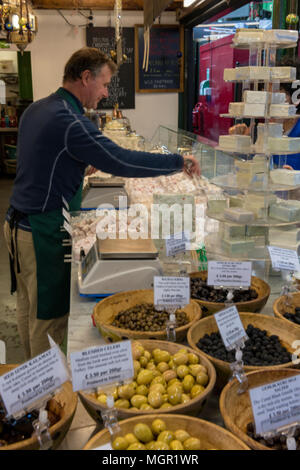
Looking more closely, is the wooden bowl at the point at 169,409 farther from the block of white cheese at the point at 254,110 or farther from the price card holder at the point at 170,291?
the block of white cheese at the point at 254,110

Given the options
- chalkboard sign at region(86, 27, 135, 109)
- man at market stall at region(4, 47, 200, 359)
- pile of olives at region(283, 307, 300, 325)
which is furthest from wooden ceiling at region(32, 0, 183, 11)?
pile of olives at region(283, 307, 300, 325)

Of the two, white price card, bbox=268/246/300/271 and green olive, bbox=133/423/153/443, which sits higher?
white price card, bbox=268/246/300/271

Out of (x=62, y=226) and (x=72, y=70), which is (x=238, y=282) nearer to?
(x=62, y=226)

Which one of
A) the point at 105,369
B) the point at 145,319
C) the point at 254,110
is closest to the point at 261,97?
the point at 254,110

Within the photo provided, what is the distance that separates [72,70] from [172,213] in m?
0.97

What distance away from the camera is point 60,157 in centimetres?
238

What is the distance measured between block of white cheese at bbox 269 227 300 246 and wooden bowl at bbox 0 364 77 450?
1.36m

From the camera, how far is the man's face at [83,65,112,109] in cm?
259

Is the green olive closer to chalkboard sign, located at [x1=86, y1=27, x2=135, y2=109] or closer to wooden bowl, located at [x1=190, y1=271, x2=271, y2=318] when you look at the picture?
wooden bowl, located at [x1=190, y1=271, x2=271, y2=318]

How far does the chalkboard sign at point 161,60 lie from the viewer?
8.40m

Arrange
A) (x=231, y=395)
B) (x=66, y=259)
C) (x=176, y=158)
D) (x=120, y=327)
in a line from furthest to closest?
(x=66, y=259), (x=176, y=158), (x=120, y=327), (x=231, y=395)

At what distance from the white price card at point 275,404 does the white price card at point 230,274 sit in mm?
650

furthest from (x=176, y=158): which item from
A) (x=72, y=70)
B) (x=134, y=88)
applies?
(x=134, y=88)

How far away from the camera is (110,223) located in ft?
9.17
